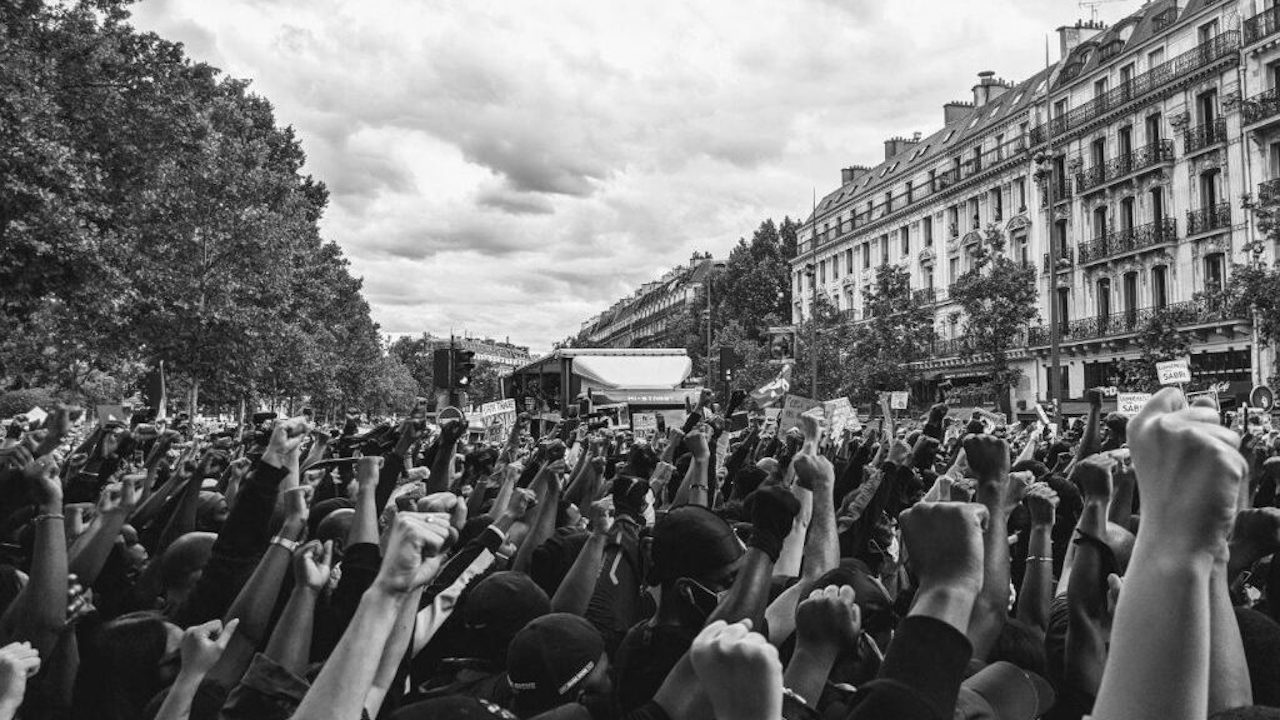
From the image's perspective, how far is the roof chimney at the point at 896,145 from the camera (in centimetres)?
6862

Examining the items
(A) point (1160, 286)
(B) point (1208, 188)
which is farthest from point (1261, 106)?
(A) point (1160, 286)

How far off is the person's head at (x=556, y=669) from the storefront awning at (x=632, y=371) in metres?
19.3

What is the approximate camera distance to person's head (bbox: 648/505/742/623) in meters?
2.99

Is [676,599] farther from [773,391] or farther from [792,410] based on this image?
[773,391]

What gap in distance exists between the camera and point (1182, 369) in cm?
1304

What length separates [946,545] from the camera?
1.99 meters

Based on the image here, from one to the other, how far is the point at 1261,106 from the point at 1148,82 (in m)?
6.60

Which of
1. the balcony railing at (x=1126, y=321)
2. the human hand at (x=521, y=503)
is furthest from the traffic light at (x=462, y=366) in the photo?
the balcony railing at (x=1126, y=321)

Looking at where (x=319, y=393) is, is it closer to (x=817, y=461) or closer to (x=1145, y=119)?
(x=1145, y=119)

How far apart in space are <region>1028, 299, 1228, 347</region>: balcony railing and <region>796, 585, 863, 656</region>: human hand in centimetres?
3569

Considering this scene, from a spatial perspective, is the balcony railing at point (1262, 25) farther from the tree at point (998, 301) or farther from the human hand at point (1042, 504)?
the human hand at point (1042, 504)

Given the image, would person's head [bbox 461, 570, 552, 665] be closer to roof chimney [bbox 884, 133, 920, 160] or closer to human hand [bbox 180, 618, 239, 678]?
human hand [bbox 180, 618, 239, 678]

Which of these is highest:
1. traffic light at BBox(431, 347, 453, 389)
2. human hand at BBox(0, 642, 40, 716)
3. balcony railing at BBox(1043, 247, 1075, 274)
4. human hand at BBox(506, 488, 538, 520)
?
balcony railing at BBox(1043, 247, 1075, 274)

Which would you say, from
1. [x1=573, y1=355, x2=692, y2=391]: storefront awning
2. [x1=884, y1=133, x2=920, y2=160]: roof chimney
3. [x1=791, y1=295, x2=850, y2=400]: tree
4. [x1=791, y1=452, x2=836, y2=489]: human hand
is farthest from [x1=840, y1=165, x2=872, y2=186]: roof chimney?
[x1=791, y1=452, x2=836, y2=489]: human hand
